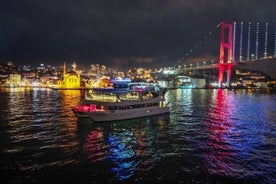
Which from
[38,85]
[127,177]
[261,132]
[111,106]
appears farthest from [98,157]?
[38,85]

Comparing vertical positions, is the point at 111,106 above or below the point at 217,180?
above

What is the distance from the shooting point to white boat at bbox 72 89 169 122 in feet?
88.2

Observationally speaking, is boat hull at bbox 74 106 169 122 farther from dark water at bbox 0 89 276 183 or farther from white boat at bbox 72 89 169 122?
dark water at bbox 0 89 276 183

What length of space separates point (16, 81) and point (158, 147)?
206712 mm

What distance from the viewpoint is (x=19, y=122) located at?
91.8 feet

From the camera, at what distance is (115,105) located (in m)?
27.6

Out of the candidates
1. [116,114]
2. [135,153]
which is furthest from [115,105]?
[135,153]

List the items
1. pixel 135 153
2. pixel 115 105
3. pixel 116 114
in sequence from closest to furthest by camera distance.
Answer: pixel 135 153
pixel 116 114
pixel 115 105

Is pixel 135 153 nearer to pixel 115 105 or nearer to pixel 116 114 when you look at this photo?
pixel 116 114

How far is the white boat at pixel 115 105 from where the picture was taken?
2688 cm

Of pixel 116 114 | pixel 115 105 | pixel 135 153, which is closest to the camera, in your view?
pixel 135 153

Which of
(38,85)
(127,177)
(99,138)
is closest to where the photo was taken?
(127,177)

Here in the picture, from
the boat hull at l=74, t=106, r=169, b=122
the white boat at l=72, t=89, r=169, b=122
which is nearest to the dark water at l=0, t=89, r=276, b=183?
the boat hull at l=74, t=106, r=169, b=122

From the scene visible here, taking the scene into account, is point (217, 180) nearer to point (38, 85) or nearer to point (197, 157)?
point (197, 157)
